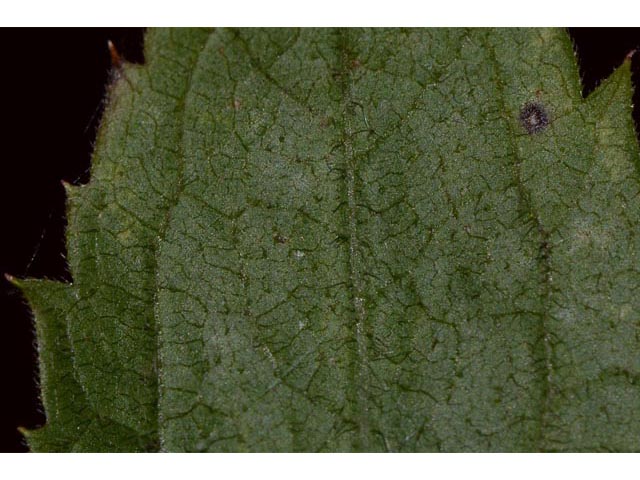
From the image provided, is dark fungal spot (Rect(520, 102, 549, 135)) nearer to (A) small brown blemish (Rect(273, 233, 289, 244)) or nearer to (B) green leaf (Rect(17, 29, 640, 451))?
(B) green leaf (Rect(17, 29, 640, 451))

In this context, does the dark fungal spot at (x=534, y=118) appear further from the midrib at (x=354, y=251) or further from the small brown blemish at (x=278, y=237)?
the small brown blemish at (x=278, y=237)

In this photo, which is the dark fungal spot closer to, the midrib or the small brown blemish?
the midrib

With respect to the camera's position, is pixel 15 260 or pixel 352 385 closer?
pixel 352 385

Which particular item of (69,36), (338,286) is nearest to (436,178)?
(338,286)

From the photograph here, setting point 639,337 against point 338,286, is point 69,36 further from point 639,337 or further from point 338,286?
point 639,337

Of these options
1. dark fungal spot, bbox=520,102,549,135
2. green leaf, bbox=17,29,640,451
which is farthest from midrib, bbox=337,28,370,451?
dark fungal spot, bbox=520,102,549,135

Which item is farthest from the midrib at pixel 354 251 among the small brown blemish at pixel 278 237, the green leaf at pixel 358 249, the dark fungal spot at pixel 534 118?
the dark fungal spot at pixel 534 118

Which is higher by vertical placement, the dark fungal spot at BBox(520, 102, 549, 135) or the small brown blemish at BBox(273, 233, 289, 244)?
the dark fungal spot at BBox(520, 102, 549, 135)

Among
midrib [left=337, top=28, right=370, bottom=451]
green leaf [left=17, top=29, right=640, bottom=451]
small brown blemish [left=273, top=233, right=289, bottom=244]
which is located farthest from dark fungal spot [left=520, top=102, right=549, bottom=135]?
small brown blemish [left=273, top=233, right=289, bottom=244]
